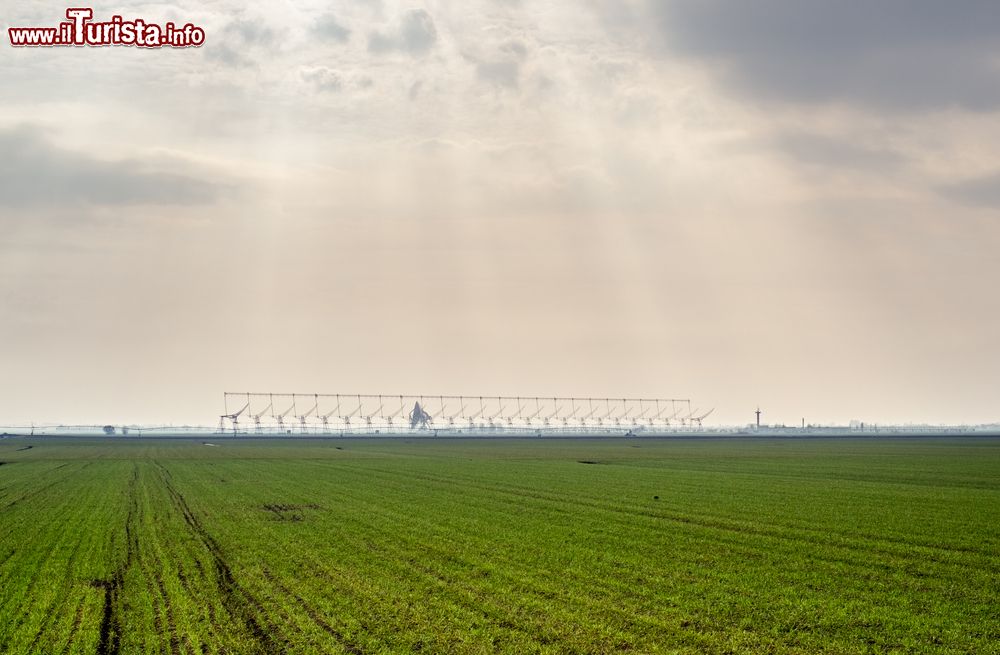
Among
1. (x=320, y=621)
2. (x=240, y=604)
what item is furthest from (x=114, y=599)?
(x=320, y=621)

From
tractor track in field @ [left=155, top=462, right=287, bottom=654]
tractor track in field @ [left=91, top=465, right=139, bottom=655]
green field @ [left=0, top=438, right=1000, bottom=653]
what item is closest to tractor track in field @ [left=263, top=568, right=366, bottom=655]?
green field @ [left=0, top=438, right=1000, bottom=653]

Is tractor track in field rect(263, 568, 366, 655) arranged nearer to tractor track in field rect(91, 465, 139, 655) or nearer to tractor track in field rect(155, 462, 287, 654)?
tractor track in field rect(155, 462, 287, 654)

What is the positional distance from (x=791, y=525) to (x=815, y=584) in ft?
41.4

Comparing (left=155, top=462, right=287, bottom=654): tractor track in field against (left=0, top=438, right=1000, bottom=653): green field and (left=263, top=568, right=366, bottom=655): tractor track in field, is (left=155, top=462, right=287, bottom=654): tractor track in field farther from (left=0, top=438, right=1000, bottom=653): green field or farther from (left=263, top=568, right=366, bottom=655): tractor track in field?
(left=263, top=568, right=366, bottom=655): tractor track in field

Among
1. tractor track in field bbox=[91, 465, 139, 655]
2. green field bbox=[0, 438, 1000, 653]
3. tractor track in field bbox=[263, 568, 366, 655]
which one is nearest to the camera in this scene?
tractor track in field bbox=[263, 568, 366, 655]

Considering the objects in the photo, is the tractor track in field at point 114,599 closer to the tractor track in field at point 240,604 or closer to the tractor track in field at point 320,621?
the tractor track in field at point 240,604

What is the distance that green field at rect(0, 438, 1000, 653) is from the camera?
1905 cm

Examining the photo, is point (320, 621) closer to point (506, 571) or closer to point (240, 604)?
point (240, 604)

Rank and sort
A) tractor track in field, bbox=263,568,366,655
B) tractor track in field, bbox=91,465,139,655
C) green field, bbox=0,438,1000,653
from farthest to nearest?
green field, bbox=0,438,1000,653 → tractor track in field, bbox=91,465,139,655 → tractor track in field, bbox=263,568,366,655

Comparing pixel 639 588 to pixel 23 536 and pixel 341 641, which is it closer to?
pixel 341 641

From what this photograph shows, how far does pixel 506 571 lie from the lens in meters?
26.0

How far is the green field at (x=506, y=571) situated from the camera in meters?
19.0

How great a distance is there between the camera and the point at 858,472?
71000mm

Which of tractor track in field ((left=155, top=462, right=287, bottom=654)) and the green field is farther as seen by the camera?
the green field
